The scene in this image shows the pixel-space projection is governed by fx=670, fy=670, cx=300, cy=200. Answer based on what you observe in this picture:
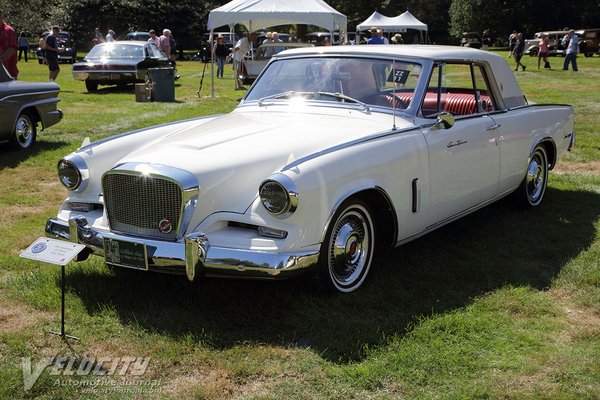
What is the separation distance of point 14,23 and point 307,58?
37.4 metres

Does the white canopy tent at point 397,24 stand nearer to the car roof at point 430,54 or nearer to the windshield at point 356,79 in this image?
the car roof at point 430,54

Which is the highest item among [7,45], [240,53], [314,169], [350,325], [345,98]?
[7,45]

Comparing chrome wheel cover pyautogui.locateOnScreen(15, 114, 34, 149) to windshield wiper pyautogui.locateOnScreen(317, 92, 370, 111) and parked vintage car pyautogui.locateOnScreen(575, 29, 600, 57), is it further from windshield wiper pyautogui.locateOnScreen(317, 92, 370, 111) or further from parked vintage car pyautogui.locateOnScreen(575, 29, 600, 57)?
parked vintage car pyautogui.locateOnScreen(575, 29, 600, 57)

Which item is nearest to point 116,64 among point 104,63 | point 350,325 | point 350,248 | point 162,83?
point 104,63

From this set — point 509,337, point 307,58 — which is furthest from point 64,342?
point 307,58

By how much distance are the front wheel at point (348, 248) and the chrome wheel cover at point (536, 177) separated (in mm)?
Result: 2655

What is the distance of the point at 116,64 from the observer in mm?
18562

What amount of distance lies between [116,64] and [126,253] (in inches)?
617

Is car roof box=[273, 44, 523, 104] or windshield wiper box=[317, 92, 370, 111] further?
car roof box=[273, 44, 523, 104]

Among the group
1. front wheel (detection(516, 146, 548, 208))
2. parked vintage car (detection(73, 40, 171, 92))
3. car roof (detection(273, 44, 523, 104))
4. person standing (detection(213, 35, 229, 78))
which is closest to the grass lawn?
front wheel (detection(516, 146, 548, 208))

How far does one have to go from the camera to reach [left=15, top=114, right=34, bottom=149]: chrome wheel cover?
934cm

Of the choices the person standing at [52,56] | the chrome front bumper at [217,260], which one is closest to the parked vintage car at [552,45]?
the person standing at [52,56]

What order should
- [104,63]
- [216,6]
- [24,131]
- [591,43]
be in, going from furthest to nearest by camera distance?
[216,6], [591,43], [104,63], [24,131]

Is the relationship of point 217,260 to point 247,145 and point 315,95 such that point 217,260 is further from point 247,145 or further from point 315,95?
point 315,95
